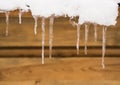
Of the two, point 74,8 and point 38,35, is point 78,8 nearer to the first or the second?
point 74,8

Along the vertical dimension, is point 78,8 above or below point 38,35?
above

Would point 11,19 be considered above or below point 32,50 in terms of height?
above

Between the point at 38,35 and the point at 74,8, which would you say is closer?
the point at 74,8

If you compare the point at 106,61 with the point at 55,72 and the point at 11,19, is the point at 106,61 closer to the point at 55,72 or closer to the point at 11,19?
the point at 55,72

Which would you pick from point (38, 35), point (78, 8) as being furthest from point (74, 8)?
point (38, 35)

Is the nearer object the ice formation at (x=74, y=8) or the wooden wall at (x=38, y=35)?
the ice formation at (x=74, y=8)

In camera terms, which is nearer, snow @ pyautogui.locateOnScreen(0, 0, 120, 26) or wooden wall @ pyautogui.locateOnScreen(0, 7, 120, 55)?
snow @ pyautogui.locateOnScreen(0, 0, 120, 26)

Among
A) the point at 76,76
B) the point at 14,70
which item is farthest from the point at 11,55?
the point at 76,76

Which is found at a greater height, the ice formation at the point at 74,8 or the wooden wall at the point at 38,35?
the ice formation at the point at 74,8

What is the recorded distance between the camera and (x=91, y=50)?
182 cm

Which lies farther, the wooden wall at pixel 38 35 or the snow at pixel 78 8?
the wooden wall at pixel 38 35

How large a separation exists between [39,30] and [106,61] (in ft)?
1.30

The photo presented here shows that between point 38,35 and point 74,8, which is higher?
point 74,8

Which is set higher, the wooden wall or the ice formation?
the ice formation
